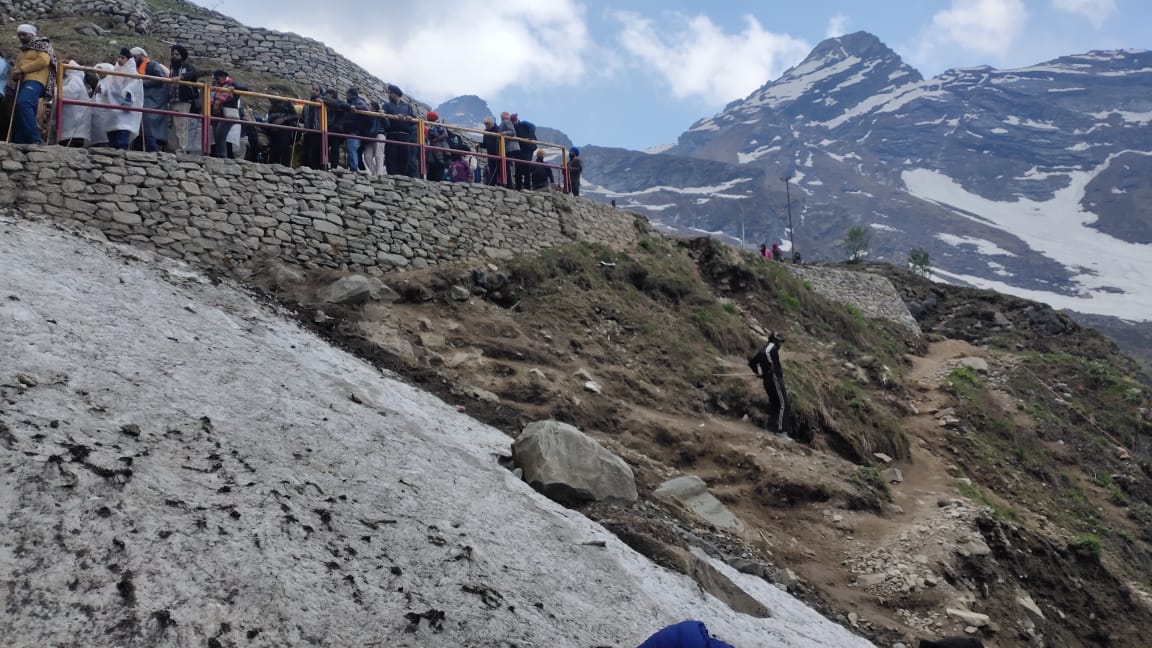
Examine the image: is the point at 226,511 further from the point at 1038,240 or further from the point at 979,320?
the point at 1038,240

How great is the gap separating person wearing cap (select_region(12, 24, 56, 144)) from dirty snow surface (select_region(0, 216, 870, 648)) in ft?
10.5

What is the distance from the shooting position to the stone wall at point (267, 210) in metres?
10.3

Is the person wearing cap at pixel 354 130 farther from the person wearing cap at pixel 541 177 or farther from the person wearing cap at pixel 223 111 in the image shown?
the person wearing cap at pixel 541 177

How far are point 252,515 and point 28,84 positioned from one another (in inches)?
340

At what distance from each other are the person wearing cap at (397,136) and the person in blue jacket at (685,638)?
1152cm

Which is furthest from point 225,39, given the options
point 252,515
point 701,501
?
point 252,515

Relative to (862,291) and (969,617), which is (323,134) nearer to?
(969,617)

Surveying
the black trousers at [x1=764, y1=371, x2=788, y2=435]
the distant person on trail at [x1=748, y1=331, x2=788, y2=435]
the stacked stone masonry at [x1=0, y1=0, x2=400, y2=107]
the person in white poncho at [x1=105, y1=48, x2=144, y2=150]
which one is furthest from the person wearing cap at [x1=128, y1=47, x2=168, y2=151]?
the stacked stone masonry at [x1=0, y1=0, x2=400, y2=107]

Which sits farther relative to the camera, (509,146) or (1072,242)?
(1072,242)

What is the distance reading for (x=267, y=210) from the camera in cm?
1170

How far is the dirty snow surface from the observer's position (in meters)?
4.00

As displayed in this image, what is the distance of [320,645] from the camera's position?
4.06 meters

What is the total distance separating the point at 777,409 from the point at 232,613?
946 cm

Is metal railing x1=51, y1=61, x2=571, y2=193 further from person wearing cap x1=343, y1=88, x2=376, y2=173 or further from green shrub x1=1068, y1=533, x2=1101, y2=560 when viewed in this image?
green shrub x1=1068, y1=533, x2=1101, y2=560
